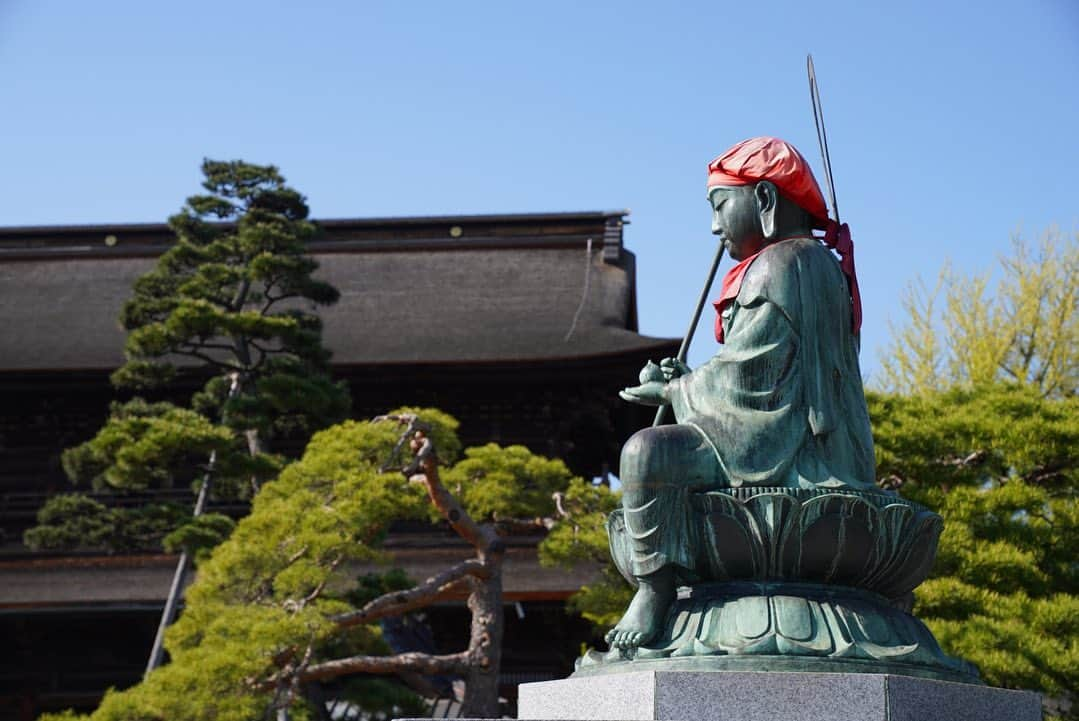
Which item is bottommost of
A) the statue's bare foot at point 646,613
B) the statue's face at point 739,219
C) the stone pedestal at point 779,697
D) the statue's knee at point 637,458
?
the stone pedestal at point 779,697

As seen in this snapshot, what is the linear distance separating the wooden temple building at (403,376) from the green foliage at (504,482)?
A: 2.46 m

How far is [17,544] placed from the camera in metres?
18.3

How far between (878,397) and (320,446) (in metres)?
5.30

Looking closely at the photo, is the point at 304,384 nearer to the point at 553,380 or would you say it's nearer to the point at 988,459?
the point at 553,380

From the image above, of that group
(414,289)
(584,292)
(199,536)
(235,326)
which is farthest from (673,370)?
(414,289)

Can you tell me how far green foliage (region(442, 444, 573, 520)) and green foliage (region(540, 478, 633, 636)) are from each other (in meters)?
0.28

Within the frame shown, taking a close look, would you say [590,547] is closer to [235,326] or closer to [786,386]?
[235,326]

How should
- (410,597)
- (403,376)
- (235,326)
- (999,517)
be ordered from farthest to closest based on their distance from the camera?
(403,376), (235,326), (410,597), (999,517)

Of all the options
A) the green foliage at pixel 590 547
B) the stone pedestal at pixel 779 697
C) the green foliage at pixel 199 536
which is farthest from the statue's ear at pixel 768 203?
the green foliage at pixel 199 536

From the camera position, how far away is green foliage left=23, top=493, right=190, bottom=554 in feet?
48.6

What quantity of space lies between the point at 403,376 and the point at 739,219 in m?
13.6

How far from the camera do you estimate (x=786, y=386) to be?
4.48 meters

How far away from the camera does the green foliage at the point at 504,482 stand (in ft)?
42.4

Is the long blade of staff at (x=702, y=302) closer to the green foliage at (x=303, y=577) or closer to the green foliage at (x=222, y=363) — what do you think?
the green foliage at (x=303, y=577)
